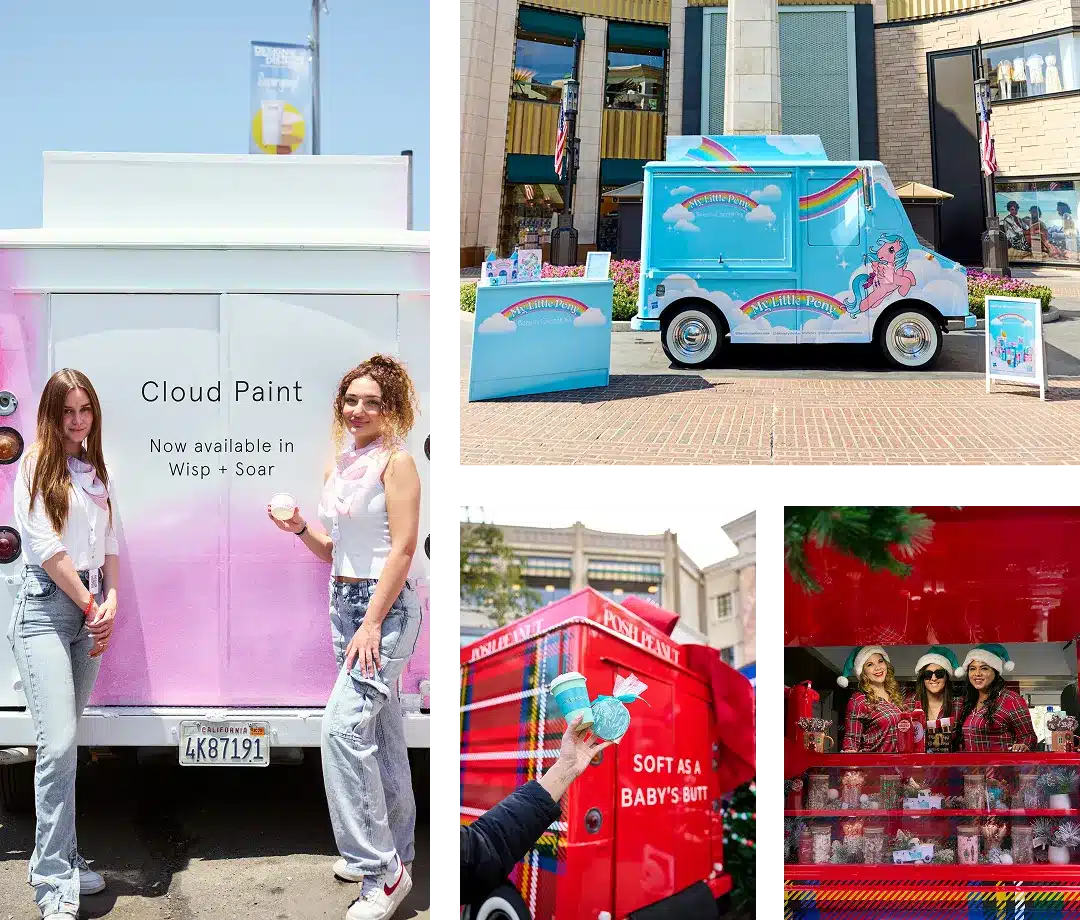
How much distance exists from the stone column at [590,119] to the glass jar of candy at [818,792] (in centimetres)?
185

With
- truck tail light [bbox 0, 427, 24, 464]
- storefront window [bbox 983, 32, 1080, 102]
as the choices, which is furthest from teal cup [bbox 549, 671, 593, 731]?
storefront window [bbox 983, 32, 1080, 102]

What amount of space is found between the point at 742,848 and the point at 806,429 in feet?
4.37

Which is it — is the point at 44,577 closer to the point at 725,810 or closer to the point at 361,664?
the point at 361,664

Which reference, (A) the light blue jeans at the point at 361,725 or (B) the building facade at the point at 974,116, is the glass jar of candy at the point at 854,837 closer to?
(A) the light blue jeans at the point at 361,725

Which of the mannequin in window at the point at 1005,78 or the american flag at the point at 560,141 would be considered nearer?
the mannequin in window at the point at 1005,78

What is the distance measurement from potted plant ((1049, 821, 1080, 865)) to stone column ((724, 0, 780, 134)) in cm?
238

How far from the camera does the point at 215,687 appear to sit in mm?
4566

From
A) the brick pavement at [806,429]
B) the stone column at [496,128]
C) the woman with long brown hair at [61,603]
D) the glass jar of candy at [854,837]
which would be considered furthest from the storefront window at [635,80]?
the glass jar of candy at [854,837]

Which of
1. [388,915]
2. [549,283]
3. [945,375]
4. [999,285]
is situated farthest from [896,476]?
[388,915]

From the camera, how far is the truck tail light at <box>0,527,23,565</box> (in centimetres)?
450

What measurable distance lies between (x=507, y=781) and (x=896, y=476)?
1.53 m

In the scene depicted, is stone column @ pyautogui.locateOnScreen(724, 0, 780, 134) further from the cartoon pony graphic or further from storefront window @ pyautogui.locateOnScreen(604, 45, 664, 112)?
the cartoon pony graphic

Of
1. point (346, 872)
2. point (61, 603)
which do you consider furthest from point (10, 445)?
point (346, 872)

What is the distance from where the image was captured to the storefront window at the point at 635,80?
433 centimetres
